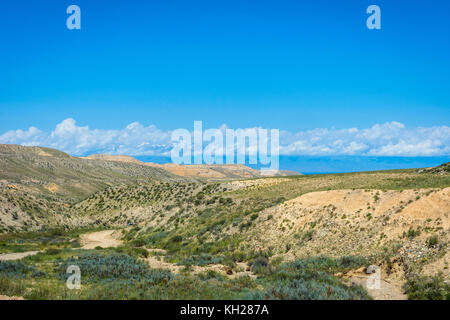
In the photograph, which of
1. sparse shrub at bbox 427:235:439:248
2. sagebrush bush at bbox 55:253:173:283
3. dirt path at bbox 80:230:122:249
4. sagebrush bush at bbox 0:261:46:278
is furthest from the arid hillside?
sagebrush bush at bbox 0:261:46:278

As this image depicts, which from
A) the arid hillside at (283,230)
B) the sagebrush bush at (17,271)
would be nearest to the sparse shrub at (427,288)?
the arid hillside at (283,230)

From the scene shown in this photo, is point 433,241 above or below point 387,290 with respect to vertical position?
above

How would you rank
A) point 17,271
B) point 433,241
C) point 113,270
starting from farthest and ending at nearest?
point 113,270, point 433,241, point 17,271

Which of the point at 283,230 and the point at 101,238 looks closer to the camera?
the point at 283,230

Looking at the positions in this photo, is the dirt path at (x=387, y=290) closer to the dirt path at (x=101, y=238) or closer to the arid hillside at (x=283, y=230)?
the arid hillside at (x=283, y=230)

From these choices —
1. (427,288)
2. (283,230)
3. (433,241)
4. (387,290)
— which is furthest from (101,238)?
(427,288)

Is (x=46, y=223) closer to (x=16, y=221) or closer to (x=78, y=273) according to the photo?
(x=16, y=221)

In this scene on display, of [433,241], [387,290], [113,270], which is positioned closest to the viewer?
[387,290]

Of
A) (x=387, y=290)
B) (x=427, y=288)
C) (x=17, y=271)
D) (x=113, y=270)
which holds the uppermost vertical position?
(x=427, y=288)

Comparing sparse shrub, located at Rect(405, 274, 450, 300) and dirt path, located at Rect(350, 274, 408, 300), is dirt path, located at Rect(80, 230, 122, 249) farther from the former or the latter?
sparse shrub, located at Rect(405, 274, 450, 300)

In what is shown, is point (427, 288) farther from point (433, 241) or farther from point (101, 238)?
point (101, 238)

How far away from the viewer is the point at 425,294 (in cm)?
1591

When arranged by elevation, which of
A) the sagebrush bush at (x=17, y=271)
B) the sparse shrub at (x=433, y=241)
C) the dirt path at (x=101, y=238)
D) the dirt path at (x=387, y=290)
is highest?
the sparse shrub at (x=433, y=241)
